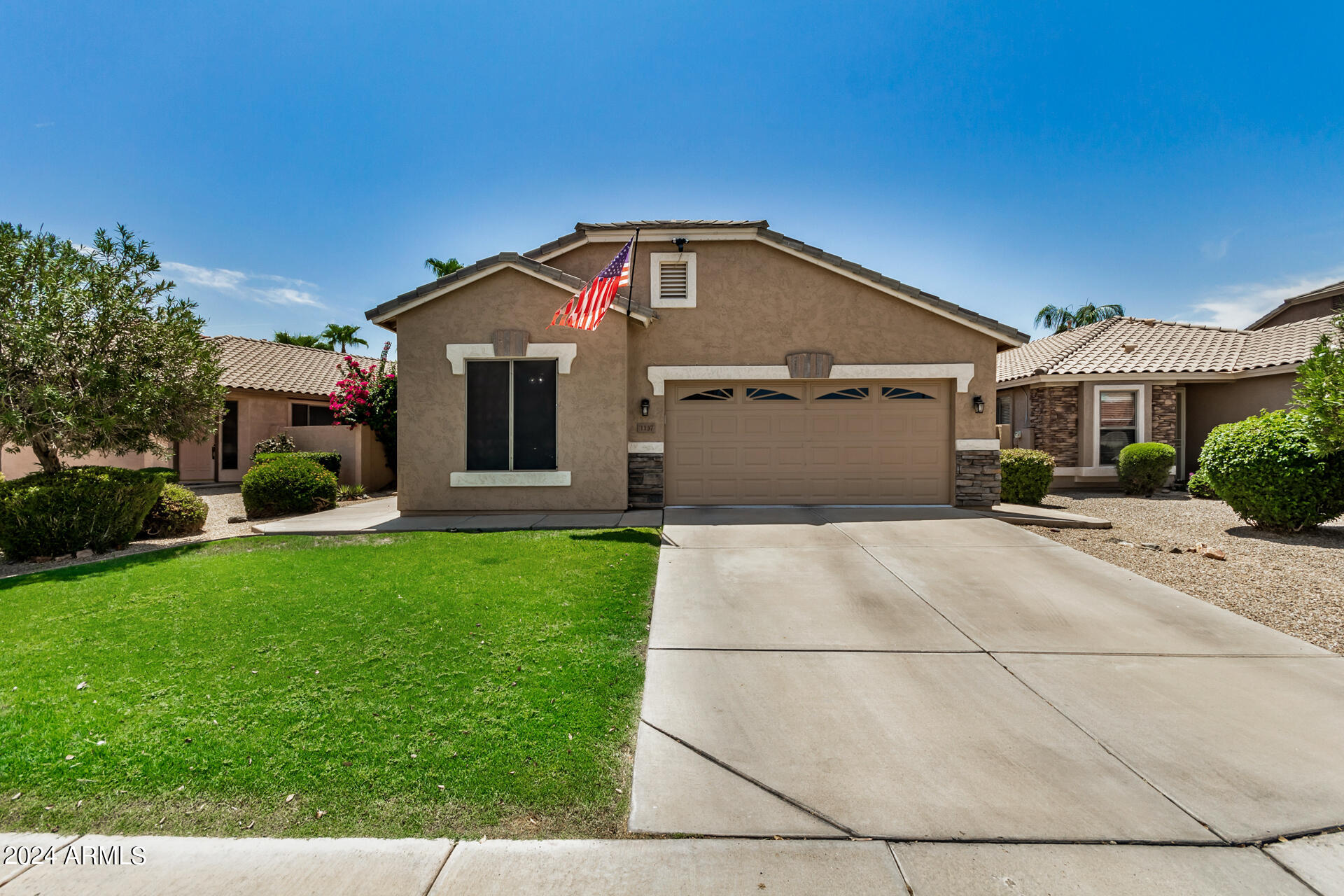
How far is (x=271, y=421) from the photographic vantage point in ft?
60.4

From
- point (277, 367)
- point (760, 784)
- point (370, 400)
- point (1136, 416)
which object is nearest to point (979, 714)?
point (760, 784)

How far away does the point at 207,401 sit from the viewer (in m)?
9.18

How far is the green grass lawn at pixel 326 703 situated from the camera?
268cm

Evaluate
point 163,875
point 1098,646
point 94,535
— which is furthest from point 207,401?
point 1098,646

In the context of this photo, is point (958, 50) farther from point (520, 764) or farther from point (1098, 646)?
point (520, 764)

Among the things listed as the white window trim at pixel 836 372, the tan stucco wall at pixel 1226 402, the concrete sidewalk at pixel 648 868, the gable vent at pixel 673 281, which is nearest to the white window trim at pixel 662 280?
the gable vent at pixel 673 281

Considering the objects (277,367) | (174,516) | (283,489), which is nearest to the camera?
(174,516)

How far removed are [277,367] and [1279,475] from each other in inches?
1018

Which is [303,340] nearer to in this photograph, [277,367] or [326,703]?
[277,367]

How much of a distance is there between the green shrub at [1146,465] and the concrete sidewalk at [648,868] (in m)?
13.7

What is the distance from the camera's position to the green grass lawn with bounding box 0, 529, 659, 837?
268cm

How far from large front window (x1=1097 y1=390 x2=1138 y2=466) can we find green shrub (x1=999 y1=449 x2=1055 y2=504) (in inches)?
165

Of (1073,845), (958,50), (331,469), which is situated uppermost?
(958,50)

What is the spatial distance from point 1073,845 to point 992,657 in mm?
2012
